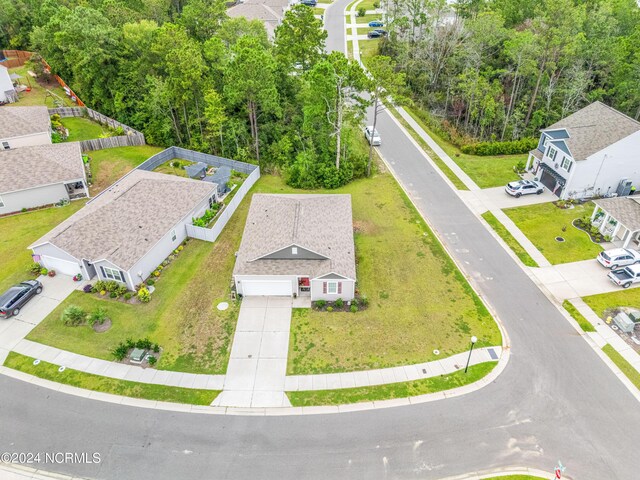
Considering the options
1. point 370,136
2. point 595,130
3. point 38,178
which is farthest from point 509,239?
point 38,178

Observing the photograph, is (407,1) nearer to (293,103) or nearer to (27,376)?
(293,103)

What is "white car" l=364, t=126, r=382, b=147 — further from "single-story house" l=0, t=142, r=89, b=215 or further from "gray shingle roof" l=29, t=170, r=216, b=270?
"single-story house" l=0, t=142, r=89, b=215

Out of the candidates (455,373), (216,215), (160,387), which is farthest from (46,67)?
(455,373)

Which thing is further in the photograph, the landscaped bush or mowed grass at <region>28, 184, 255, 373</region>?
the landscaped bush

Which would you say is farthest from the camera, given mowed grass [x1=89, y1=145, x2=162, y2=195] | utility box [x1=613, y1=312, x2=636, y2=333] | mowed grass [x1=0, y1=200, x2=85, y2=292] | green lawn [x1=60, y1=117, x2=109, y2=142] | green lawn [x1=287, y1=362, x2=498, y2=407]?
green lawn [x1=60, y1=117, x2=109, y2=142]

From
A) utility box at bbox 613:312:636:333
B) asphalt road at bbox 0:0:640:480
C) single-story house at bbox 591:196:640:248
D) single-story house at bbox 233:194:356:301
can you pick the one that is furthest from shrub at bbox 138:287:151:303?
single-story house at bbox 591:196:640:248

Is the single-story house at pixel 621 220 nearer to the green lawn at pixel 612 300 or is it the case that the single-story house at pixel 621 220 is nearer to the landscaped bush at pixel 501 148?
the green lawn at pixel 612 300
